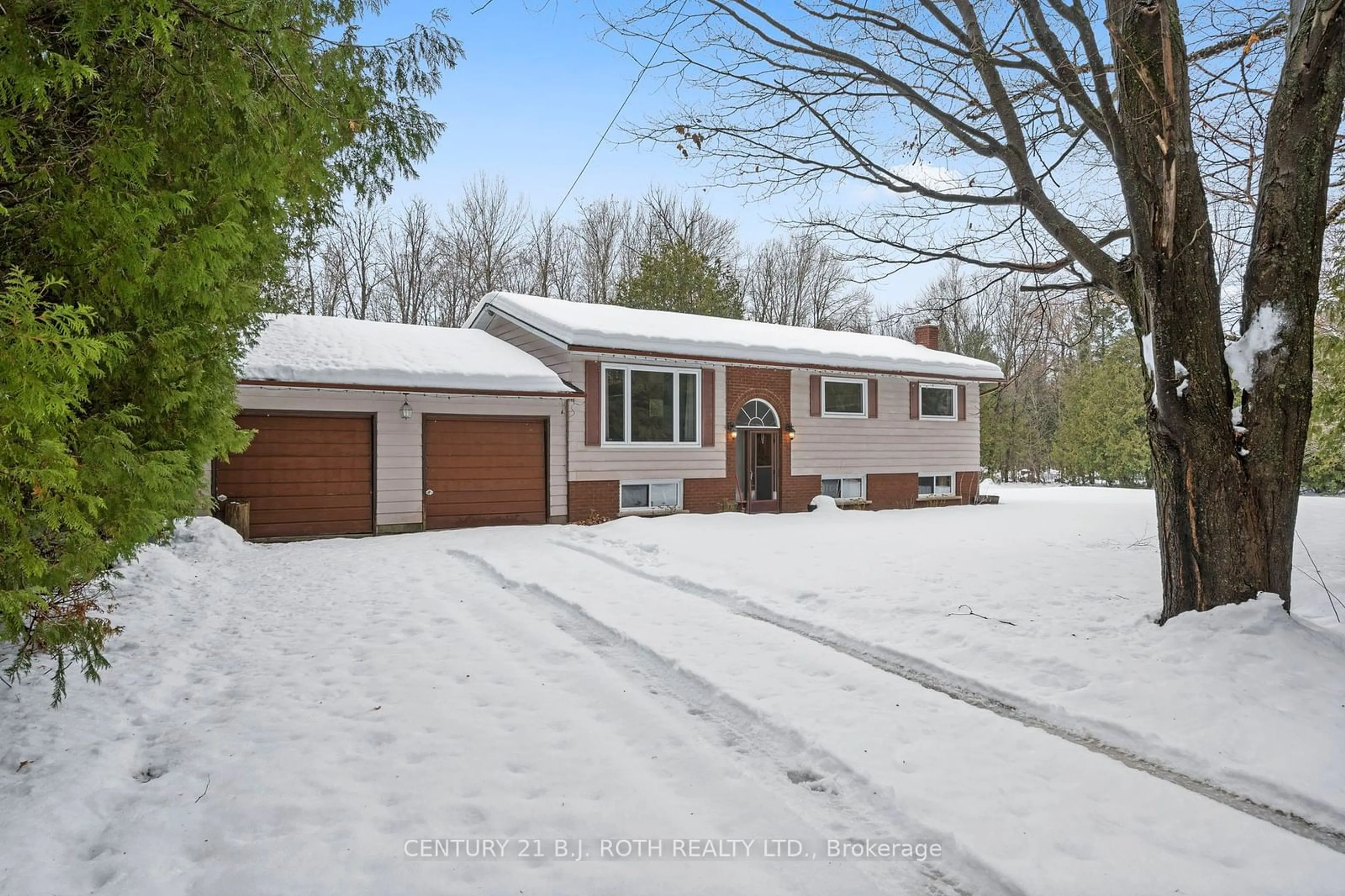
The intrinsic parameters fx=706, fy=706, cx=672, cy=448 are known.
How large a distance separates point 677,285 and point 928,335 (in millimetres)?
9808

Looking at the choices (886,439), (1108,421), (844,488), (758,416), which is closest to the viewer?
(758,416)

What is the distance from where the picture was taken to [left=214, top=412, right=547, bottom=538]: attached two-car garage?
11.4m

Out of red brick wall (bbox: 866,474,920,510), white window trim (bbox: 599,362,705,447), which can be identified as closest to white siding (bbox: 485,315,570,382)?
Result: white window trim (bbox: 599,362,705,447)

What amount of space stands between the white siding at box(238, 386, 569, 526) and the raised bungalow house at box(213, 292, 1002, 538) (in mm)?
25

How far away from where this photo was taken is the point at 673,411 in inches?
584

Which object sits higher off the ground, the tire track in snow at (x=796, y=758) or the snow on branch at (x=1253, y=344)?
the snow on branch at (x=1253, y=344)

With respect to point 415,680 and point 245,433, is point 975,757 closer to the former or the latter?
point 415,680

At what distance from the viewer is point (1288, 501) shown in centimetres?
494

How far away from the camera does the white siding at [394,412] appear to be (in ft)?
37.7

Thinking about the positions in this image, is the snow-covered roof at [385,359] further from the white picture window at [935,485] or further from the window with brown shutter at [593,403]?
the white picture window at [935,485]

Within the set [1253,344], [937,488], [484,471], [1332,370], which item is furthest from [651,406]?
[1253,344]

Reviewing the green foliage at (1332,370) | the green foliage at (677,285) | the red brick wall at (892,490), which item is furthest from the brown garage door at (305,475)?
the green foliage at (677,285)

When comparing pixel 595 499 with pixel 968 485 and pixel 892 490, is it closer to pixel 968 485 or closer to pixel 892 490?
pixel 892 490

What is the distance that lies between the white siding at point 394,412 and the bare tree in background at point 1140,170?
7596 mm
